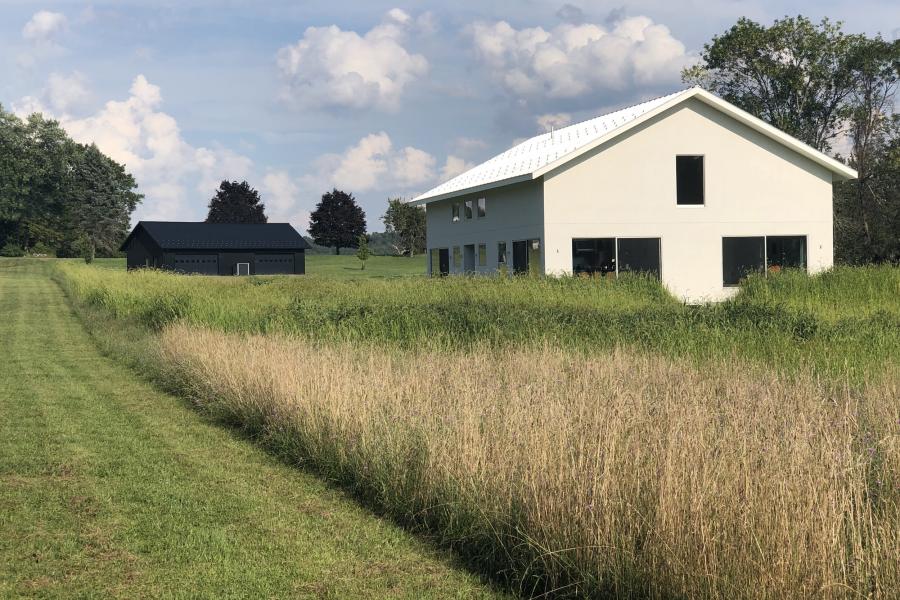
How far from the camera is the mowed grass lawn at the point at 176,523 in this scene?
549 centimetres

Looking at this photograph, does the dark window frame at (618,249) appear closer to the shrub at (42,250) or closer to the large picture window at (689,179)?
the large picture window at (689,179)

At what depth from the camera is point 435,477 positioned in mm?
6527

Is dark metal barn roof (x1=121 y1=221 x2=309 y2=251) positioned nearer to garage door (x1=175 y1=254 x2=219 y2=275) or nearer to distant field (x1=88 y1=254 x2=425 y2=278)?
garage door (x1=175 y1=254 x2=219 y2=275)

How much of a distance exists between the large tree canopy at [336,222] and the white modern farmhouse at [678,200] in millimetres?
81366

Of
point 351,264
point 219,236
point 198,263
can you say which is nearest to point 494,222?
point 198,263

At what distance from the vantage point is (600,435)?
19.7 feet

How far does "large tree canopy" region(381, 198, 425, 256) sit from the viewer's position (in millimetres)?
92188

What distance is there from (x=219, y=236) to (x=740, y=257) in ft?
151

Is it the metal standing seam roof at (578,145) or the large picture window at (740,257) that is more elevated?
the metal standing seam roof at (578,145)

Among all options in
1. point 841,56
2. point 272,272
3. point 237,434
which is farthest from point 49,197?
point 237,434

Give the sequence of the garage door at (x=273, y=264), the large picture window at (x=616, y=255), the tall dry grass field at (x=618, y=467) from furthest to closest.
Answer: the garage door at (x=273, y=264) → the large picture window at (x=616, y=255) → the tall dry grass field at (x=618, y=467)

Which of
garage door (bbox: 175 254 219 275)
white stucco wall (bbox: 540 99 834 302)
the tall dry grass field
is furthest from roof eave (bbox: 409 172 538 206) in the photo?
garage door (bbox: 175 254 219 275)

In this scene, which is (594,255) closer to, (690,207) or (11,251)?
(690,207)

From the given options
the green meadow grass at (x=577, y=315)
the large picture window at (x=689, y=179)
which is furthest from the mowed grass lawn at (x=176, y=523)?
the large picture window at (x=689, y=179)
